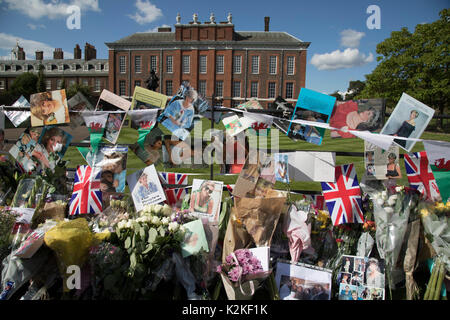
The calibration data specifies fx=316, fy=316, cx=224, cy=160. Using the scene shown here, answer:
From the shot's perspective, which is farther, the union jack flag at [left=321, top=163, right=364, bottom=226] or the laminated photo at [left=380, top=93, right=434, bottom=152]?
the union jack flag at [left=321, top=163, right=364, bottom=226]

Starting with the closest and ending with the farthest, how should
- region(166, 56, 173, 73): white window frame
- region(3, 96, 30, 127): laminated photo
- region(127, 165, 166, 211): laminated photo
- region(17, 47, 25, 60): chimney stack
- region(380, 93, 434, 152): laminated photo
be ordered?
1. region(380, 93, 434, 152): laminated photo
2. region(127, 165, 166, 211): laminated photo
3. region(3, 96, 30, 127): laminated photo
4. region(166, 56, 173, 73): white window frame
5. region(17, 47, 25, 60): chimney stack

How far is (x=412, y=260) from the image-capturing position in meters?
2.56

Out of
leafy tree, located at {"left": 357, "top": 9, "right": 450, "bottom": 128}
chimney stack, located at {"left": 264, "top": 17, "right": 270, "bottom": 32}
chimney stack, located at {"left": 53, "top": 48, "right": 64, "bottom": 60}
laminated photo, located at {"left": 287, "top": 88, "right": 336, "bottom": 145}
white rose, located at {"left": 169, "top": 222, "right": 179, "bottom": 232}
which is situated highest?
chimney stack, located at {"left": 264, "top": 17, "right": 270, "bottom": 32}

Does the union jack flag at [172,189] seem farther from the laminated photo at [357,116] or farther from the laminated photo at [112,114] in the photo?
the laminated photo at [357,116]

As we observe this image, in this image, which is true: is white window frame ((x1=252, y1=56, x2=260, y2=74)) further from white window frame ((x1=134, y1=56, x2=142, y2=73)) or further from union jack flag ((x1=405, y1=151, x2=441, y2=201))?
union jack flag ((x1=405, y1=151, x2=441, y2=201))

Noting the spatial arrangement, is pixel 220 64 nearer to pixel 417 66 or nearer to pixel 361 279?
pixel 417 66

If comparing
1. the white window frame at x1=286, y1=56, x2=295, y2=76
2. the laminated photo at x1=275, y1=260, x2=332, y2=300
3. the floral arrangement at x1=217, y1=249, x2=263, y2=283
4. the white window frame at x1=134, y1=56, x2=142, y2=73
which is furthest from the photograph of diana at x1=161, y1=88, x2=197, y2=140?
the white window frame at x1=134, y1=56, x2=142, y2=73

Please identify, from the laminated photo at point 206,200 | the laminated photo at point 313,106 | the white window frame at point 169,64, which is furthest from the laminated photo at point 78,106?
the white window frame at point 169,64

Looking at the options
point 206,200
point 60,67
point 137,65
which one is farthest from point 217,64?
point 206,200

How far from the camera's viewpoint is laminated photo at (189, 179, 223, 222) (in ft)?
9.91

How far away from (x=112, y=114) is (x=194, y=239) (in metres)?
1.74

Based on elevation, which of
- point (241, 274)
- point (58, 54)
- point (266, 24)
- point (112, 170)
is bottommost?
point (241, 274)

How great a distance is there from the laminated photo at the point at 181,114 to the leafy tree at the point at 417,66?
77.6 feet

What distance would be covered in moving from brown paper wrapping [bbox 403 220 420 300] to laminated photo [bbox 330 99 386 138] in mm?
947
